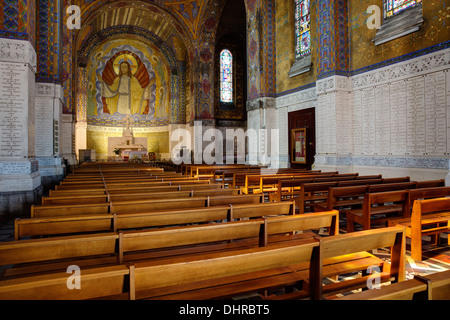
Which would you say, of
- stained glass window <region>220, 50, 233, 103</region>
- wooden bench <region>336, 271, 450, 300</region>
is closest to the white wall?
wooden bench <region>336, 271, 450, 300</region>

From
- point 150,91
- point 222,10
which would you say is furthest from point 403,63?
point 150,91

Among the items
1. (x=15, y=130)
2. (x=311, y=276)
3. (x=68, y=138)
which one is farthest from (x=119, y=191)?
(x=68, y=138)

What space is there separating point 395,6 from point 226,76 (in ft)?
44.7

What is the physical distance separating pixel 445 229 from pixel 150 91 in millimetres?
25246

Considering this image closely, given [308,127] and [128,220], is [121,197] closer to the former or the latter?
[128,220]

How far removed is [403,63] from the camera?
27.8 ft

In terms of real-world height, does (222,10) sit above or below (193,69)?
above

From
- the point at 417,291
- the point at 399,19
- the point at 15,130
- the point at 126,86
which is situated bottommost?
the point at 417,291

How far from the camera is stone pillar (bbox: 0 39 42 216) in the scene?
588 centimetres

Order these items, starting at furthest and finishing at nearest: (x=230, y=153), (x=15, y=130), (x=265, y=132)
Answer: (x=230, y=153) < (x=265, y=132) < (x=15, y=130)

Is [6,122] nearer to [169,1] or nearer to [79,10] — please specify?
[79,10]

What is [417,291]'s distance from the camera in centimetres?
137

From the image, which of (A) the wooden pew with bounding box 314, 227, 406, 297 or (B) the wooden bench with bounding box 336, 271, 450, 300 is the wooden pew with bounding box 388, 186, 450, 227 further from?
(B) the wooden bench with bounding box 336, 271, 450, 300

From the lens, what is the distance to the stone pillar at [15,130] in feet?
19.3
